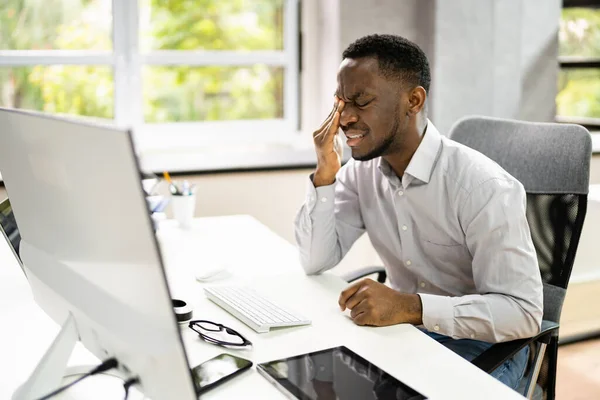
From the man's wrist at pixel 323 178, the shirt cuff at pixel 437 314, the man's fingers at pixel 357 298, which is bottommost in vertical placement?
the shirt cuff at pixel 437 314

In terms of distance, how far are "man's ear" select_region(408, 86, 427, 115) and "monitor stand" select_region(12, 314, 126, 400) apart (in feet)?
3.04

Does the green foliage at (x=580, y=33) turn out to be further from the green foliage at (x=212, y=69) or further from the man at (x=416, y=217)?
the man at (x=416, y=217)

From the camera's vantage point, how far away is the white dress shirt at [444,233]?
1428 millimetres

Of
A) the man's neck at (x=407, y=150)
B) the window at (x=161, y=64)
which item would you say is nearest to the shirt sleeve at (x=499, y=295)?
the man's neck at (x=407, y=150)

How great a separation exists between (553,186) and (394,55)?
49 cm

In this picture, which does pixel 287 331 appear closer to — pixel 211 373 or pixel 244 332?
pixel 244 332

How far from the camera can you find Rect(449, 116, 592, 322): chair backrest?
162 centimetres

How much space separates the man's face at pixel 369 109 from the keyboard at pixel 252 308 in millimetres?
413

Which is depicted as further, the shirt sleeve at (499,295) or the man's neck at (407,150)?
the man's neck at (407,150)

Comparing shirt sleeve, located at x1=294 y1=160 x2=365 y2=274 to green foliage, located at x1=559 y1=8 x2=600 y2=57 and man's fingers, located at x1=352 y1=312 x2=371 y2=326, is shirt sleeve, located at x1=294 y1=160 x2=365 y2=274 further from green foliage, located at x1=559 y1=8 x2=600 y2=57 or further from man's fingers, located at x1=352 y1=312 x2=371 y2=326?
green foliage, located at x1=559 y1=8 x2=600 y2=57

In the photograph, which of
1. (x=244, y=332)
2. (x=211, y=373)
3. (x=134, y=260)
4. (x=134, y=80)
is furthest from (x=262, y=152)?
(x=134, y=260)

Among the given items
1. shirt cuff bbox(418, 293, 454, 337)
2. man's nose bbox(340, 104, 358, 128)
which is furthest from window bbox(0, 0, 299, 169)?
shirt cuff bbox(418, 293, 454, 337)

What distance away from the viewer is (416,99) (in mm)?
1630

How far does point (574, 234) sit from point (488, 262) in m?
0.30
